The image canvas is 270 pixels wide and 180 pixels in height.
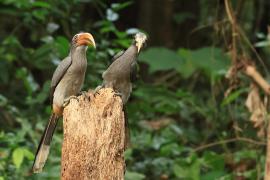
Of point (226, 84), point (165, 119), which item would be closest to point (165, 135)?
point (165, 119)

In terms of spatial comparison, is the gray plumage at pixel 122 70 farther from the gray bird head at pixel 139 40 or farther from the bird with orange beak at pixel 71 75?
the bird with orange beak at pixel 71 75

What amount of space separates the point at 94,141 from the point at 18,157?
201cm

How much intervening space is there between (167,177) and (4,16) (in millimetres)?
3739

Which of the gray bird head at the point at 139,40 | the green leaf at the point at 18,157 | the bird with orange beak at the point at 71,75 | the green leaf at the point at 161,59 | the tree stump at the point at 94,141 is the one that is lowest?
the tree stump at the point at 94,141

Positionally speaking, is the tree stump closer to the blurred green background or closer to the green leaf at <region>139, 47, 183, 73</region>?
the blurred green background

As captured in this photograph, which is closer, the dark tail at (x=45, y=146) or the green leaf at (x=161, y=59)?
the dark tail at (x=45, y=146)

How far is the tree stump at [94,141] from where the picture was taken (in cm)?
500

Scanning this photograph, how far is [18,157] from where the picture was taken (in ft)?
22.5

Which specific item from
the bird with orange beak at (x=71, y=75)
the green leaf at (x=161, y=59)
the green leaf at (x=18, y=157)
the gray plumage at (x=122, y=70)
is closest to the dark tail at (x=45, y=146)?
the bird with orange beak at (x=71, y=75)

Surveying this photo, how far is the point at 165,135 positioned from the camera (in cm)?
912

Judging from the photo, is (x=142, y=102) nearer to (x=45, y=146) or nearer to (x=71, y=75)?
(x=45, y=146)

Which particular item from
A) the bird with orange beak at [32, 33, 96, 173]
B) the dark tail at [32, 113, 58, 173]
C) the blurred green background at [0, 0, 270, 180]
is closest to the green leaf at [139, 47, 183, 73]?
the blurred green background at [0, 0, 270, 180]

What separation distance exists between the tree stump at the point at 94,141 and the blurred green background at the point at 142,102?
1.91 metres

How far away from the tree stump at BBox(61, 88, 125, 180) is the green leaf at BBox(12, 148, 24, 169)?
1.80 meters
